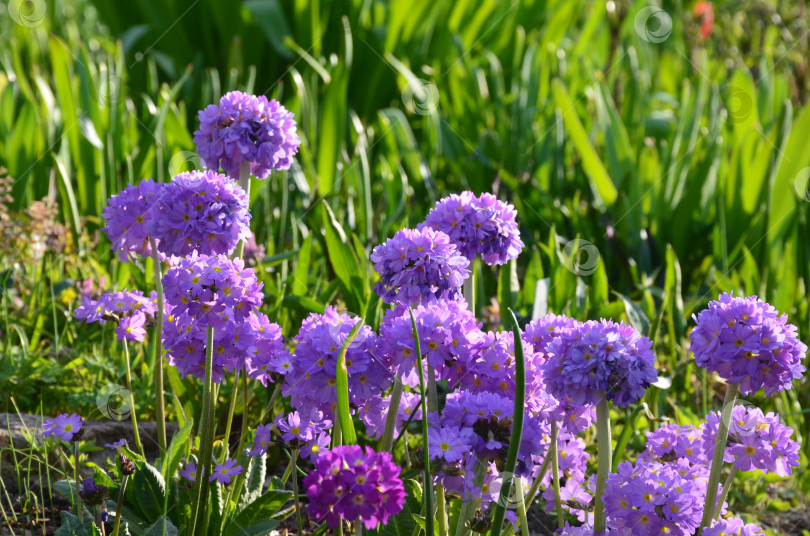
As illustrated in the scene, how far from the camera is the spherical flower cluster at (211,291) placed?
1.21 m

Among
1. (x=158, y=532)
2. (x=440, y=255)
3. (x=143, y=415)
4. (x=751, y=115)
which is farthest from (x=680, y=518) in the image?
(x=751, y=115)

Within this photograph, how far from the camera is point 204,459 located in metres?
1.30

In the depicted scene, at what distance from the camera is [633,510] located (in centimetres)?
123

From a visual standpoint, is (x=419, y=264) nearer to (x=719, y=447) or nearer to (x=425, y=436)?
(x=425, y=436)

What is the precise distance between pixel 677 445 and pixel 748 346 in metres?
0.34

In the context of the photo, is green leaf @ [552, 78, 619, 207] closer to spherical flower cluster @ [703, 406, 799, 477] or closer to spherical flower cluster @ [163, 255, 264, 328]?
spherical flower cluster @ [703, 406, 799, 477]

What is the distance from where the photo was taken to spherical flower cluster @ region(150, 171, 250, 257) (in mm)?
Answer: 1216

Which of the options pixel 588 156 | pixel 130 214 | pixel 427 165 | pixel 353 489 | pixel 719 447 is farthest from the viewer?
pixel 427 165

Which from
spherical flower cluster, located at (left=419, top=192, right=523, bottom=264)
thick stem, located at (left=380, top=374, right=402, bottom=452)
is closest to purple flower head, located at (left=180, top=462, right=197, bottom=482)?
thick stem, located at (left=380, top=374, right=402, bottom=452)

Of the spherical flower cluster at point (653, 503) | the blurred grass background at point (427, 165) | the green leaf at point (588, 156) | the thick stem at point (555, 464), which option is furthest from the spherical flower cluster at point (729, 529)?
the green leaf at point (588, 156)

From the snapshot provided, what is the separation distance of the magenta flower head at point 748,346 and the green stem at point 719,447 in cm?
5

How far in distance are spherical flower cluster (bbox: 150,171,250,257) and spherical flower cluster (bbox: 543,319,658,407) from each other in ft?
1.56

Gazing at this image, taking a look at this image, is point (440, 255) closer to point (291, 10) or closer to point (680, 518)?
Answer: point (680, 518)

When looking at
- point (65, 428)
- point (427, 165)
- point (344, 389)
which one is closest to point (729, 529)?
point (344, 389)
